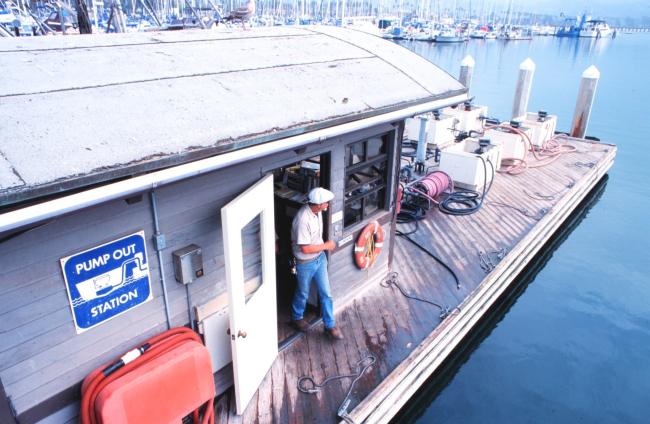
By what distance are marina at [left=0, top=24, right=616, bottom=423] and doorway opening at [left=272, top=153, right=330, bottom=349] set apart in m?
0.03

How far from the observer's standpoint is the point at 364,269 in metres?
5.56

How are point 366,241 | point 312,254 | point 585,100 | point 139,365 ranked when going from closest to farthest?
point 139,365
point 312,254
point 366,241
point 585,100

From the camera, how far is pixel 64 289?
271 cm

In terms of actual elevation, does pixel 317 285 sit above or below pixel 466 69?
below

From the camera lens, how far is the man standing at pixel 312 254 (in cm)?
416

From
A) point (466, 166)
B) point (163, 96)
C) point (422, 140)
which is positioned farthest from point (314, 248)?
point (422, 140)

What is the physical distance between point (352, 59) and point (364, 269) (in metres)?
2.61

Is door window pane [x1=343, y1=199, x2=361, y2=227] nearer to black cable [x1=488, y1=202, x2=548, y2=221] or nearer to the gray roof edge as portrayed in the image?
the gray roof edge

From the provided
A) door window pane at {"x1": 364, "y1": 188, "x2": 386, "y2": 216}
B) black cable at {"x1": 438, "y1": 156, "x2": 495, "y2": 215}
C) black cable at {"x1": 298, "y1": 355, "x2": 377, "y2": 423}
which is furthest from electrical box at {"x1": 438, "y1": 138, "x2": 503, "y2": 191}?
black cable at {"x1": 298, "y1": 355, "x2": 377, "y2": 423}

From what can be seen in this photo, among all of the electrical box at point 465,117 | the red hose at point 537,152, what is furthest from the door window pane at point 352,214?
the electrical box at point 465,117

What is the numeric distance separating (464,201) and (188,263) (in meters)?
6.95

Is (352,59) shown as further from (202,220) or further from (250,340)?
(250,340)

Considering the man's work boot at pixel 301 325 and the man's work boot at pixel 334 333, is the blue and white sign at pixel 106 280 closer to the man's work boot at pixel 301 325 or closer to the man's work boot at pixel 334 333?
the man's work boot at pixel 301 325

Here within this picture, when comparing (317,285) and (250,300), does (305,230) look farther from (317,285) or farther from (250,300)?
(250,300)
